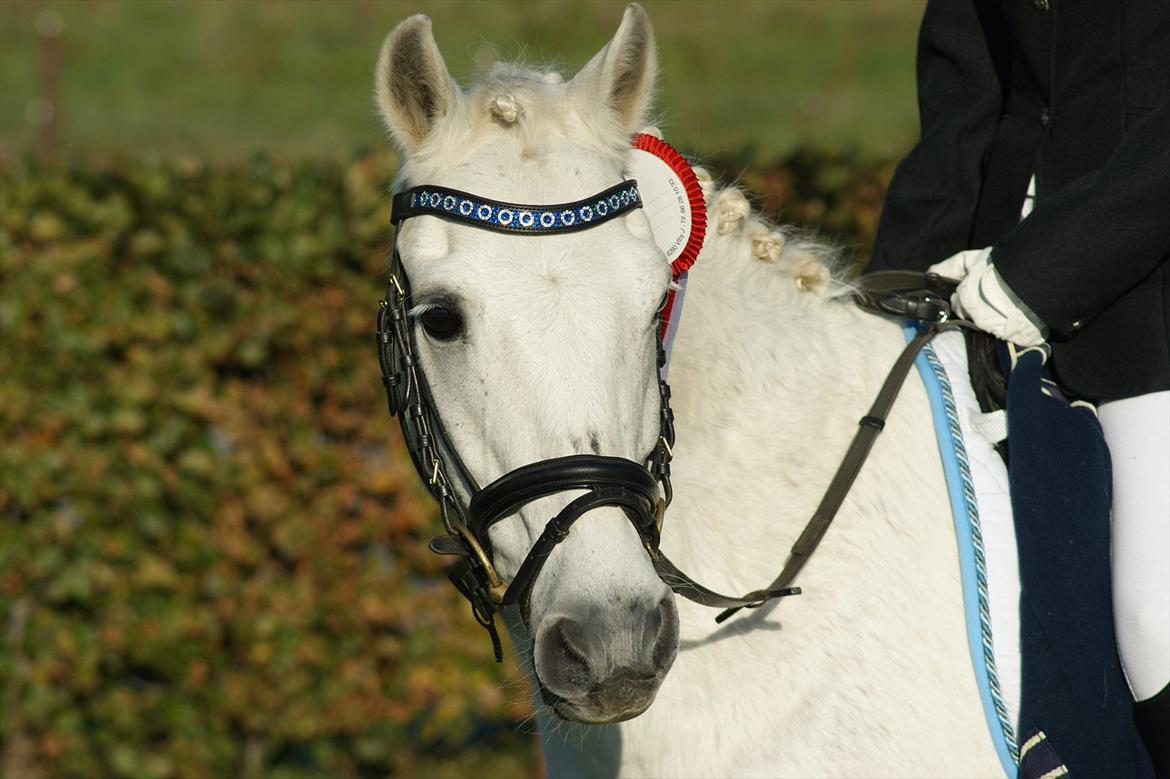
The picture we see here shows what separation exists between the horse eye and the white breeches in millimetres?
1434

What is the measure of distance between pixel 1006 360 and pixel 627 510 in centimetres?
112

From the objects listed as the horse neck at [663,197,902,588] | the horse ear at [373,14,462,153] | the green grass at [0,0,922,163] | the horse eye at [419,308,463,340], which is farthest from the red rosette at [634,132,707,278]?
the green grass at [0,0,922,163]

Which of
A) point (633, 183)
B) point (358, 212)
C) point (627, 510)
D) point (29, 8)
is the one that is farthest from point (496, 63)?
point (29, 8)

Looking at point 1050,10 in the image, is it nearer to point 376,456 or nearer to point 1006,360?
point 1006,360

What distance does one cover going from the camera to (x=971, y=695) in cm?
249

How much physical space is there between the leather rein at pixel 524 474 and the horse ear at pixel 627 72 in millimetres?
208

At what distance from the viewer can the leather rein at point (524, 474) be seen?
84.9 inches

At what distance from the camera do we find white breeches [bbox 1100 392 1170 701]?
2.43m

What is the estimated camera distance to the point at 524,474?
2.17 m

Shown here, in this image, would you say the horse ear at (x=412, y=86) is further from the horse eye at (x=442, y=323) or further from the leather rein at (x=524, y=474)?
the horse eye at (x=442, y=323)

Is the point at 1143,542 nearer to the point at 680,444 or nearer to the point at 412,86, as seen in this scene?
the point at 680,444

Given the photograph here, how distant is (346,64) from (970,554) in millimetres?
16561

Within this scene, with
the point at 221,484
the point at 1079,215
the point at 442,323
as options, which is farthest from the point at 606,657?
the point at 221,484

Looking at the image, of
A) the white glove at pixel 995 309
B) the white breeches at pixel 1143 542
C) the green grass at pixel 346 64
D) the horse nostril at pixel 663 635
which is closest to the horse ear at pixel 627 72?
the white glove at pixel 995 309
